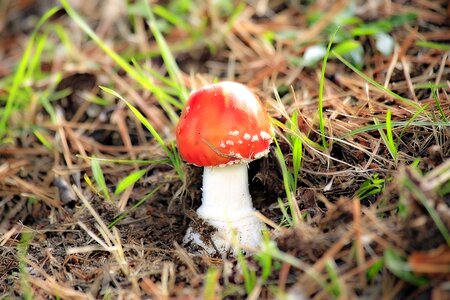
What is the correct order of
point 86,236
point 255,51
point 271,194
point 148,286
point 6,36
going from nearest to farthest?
point 148,286, point 86,236, point 271,194, point 255,51, point 6,36

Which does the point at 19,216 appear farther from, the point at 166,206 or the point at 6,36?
the point at 6,36

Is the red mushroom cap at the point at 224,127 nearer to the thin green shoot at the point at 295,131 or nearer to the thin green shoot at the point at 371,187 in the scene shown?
the thin green shoot at the point at 295,131

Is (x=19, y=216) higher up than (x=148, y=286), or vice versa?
(x=148, y=286)

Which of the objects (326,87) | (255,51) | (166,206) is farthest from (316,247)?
(255,51)

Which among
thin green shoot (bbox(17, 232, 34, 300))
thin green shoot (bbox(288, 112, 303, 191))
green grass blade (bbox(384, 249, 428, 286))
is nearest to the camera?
green grass blade (bbox(384, 249, 428, 286))

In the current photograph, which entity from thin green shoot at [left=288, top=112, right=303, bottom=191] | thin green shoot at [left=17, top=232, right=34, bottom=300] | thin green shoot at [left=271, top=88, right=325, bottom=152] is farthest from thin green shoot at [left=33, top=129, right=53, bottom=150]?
thin green shoot at [left=288, top=112, right=303, bottom=191]

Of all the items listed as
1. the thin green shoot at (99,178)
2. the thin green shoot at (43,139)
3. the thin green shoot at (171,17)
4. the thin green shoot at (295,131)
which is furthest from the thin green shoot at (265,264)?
the thin green shoot at (171,17)

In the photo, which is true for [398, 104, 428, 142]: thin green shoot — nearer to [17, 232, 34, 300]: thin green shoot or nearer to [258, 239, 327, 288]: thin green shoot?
[258, 239, 327, 288]: thin green shoot
